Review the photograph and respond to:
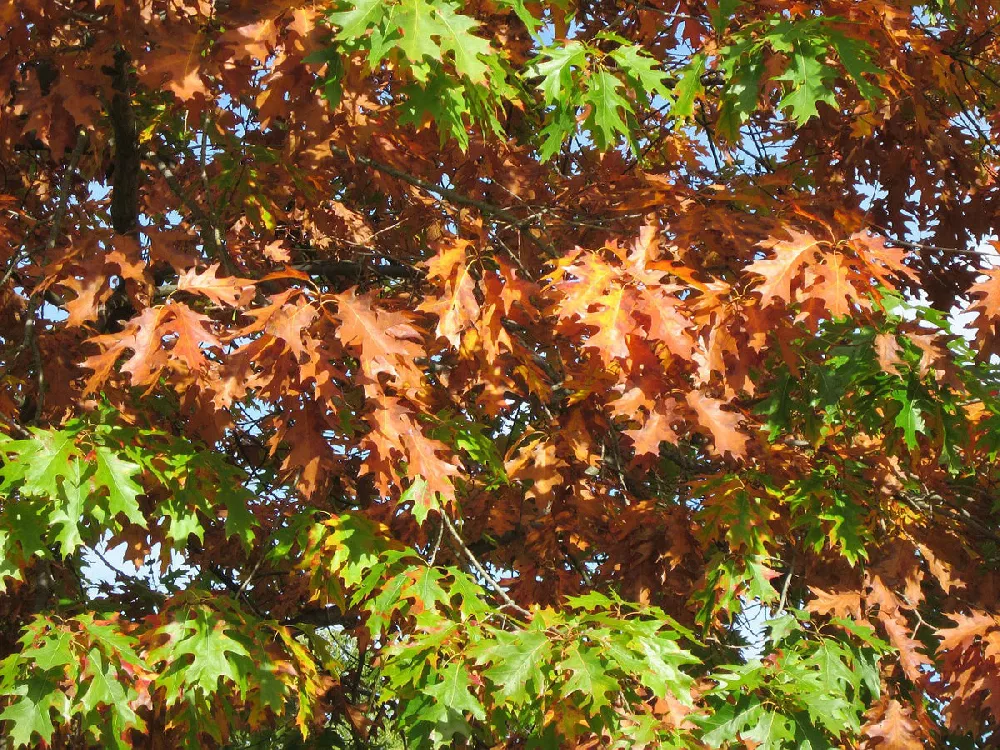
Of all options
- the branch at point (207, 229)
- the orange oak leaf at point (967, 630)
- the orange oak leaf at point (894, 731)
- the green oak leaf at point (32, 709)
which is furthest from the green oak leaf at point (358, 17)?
the orange oak leaf at point (894, 731)

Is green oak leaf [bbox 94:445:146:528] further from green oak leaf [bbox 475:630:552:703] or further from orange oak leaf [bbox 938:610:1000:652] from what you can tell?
orange oak leaf [bbox 938:610:1000:652]

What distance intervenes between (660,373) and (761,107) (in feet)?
10.6

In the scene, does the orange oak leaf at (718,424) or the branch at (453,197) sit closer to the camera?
the orange oak leaf at (718,424)

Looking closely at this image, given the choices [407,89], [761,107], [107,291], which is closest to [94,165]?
[107,291]

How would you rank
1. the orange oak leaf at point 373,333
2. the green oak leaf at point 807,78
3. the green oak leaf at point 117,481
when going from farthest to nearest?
1. the green oak leaf at point 807,78
2. the green oak leaf at point 117,481
3. the orange oak leaf at point 373,333

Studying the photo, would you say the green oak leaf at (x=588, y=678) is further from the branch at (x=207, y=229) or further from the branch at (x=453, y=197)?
the branch at (x=207, y=229)

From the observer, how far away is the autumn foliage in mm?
3076

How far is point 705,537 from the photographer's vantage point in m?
3.83

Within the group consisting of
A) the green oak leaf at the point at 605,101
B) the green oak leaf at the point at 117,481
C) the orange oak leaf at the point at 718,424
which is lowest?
the orange oak leaf at the point at 718,424

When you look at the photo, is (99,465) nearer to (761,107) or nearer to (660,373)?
(660,373)

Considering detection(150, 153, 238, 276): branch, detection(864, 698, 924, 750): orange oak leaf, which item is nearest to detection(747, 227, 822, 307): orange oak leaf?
detection(864, 698, 924, 750): orange oak leaf

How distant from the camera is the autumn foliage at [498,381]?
308cm

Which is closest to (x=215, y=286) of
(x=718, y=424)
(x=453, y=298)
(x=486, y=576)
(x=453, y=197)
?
(x=453, y=298)

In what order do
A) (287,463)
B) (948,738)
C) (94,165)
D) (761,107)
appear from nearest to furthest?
(287,463), (94,165), (948,738), (761,107)
